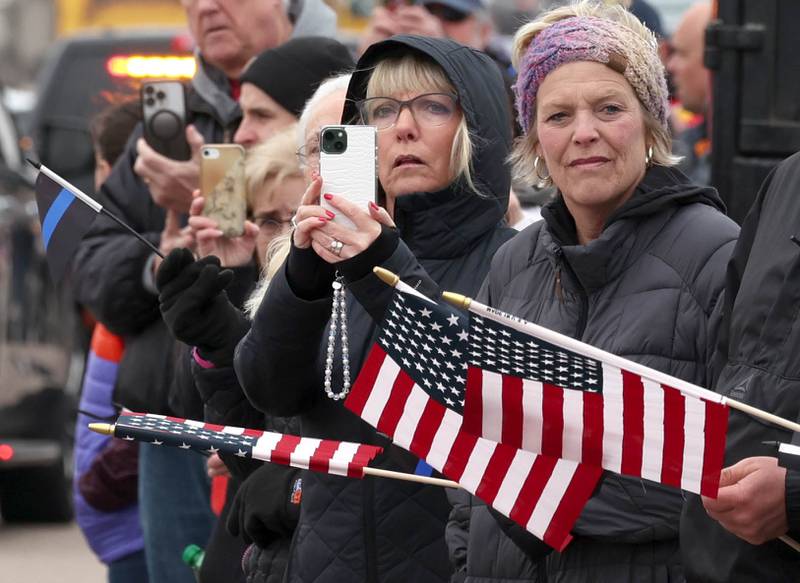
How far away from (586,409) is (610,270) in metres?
0.40

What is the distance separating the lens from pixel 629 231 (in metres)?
4.13

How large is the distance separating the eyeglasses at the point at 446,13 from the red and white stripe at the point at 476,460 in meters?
4.10

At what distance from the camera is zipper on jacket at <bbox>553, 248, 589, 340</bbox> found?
411 centimetres

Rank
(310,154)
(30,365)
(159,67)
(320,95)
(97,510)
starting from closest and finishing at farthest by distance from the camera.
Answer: (310,154) → (320,95) → (97,510) → (30,365) → (159,67)

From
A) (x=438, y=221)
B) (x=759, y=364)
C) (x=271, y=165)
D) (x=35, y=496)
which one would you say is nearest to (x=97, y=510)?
(x=271, y=165)

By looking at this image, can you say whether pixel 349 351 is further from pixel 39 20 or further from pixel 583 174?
pixel 39 20

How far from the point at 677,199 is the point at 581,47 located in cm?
40

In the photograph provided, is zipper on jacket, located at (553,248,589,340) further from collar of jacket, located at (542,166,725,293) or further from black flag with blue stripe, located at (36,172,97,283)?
black flag with blue stripe, located at (36,172,97,283)

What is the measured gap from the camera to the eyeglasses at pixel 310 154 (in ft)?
17.0

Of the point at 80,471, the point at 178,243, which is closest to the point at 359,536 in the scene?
the point at 178,243

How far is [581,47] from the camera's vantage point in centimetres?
429

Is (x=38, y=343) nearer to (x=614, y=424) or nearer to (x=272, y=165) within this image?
(x=272, y=165)

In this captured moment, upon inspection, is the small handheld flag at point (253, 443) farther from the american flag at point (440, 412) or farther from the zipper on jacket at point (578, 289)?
the zipper on jacket at point (578, 289)

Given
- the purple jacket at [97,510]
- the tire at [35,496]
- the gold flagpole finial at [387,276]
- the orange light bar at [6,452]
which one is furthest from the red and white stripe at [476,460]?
the tire at [35,496]
